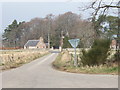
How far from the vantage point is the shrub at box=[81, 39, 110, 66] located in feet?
56.4

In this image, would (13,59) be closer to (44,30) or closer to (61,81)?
(61,81)

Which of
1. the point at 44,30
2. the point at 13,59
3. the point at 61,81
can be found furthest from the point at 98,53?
the point at 44,30

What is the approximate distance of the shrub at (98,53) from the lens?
17188 mm

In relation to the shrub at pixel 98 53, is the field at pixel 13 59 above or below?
below

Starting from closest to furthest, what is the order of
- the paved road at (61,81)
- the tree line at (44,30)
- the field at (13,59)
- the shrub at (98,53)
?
the paved road at (61,81) → the shrub at (98,53) → the field at (13,59) → the tree line at (44,30)

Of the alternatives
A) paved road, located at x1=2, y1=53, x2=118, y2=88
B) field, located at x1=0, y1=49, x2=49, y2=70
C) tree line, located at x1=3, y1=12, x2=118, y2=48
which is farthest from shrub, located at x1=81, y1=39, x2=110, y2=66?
tree line, located at x1=3, y1=12, x2=118, y2=48

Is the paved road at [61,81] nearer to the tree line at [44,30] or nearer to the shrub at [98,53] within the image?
the shrub at [98,53]

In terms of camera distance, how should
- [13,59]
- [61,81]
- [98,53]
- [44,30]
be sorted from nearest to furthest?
[61,81] → [98,53] → [13,59] → [44,30]

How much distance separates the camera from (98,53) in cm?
1719

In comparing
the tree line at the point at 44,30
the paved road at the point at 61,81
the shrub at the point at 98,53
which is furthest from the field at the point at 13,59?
the tree line at the point at 44,30

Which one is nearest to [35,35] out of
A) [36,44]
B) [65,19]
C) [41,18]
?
[36,44]

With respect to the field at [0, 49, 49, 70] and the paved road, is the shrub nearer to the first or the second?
the paved road

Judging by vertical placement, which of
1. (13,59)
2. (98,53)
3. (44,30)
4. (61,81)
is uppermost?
(44,30)

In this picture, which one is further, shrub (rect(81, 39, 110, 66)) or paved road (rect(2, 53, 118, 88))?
shrub (rect(81, 39, 110, 66))
